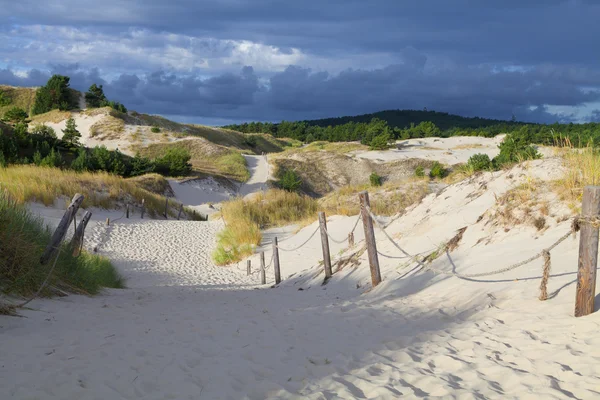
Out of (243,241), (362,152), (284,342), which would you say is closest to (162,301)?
(284,342)

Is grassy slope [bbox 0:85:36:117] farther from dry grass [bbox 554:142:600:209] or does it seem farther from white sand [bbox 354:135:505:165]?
dry grass [bbox 554:142:600:209]

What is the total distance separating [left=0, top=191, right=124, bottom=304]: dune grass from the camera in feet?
20.4

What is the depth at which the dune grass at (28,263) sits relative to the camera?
6211 millimetres

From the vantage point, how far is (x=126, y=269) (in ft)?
50.1

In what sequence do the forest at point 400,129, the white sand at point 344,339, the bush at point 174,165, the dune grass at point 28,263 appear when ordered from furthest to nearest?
the forest at point 400,129 < the bush at point 174,165 < the dune grass at point 28,263 < the white sand at point 344,339

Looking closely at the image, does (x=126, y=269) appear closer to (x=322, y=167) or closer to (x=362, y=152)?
(x=322, y=167)

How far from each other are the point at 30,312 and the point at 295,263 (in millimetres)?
9434

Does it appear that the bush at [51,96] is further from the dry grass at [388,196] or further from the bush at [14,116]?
the dry grass at [388,196]

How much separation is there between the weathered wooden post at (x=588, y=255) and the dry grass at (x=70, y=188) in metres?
18.6

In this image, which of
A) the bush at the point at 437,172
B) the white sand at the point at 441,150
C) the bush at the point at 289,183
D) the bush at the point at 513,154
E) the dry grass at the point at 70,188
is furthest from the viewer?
the white sand at the point at 441,150

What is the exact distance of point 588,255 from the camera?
15.5 feet

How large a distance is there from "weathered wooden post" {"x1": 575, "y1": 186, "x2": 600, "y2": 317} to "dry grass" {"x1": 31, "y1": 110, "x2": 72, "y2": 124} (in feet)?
192

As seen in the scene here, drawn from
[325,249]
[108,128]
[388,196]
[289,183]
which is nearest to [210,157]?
[108,128]

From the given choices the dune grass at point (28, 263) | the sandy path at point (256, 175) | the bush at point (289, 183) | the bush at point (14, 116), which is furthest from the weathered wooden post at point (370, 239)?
the bush at point (14, 116)
